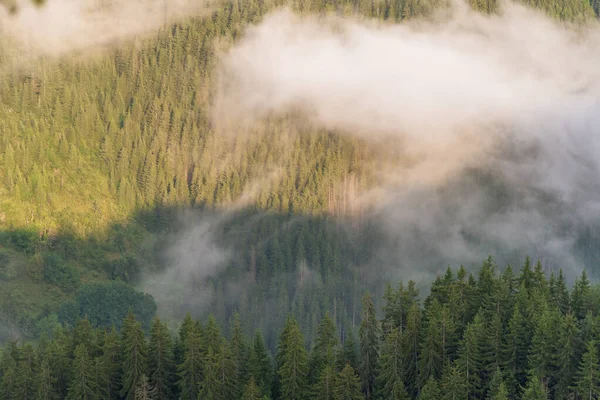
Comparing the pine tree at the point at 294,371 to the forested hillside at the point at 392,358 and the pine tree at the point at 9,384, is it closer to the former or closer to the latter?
the forested hillside at the point at 392,358

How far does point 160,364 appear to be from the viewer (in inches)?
6481

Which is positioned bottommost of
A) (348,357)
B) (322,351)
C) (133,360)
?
(133,360)

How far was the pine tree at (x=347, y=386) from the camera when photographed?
15062cm

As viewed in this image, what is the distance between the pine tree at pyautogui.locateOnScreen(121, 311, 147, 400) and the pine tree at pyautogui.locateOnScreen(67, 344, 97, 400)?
5133mm

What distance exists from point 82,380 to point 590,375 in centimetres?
7595

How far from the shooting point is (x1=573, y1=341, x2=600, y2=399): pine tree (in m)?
135

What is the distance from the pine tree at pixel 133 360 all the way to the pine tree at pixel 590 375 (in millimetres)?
66940

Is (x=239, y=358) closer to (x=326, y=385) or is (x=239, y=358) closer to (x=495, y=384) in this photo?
(x=326, y=385)

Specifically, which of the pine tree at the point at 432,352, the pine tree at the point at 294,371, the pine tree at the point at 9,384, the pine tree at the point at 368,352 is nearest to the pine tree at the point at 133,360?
the pine tree at the point at 9,384

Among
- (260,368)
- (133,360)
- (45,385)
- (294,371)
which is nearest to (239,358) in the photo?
(260,368)

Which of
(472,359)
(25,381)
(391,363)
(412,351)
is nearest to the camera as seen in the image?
(472,359)

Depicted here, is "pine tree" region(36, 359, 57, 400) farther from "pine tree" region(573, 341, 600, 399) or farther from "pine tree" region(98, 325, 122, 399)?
"pine tree" region(573, 341, 600, 399)

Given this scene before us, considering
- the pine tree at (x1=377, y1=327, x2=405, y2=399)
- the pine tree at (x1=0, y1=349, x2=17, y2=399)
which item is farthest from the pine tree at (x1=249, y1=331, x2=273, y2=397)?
the pine tree at (x1=0, y1=349, x2=17, y2=399)

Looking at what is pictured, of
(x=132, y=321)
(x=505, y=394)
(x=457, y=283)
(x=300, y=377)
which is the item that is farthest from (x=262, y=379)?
(x=505, y=394)
